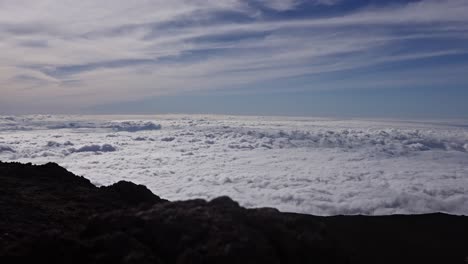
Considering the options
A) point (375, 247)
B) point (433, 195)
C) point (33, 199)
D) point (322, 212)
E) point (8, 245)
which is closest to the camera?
point (8, 245)

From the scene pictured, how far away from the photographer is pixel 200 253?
15.1 meters

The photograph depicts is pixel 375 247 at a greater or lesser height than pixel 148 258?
lesser

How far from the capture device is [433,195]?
118 meters

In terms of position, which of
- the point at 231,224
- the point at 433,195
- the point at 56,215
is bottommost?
the point at 433,195

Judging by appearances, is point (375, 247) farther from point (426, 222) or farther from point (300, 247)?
point (300, 247)

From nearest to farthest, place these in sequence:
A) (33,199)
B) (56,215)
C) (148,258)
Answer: (148,258), (56,215), (33,199)

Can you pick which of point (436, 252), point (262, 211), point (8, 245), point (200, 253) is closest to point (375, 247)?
point (436, 252)

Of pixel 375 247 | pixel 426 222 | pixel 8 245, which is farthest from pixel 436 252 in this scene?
pixel 8 245

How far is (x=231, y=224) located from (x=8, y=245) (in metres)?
8.88

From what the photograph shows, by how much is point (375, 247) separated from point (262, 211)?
40.7 metres

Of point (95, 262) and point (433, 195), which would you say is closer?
point (95, 262)

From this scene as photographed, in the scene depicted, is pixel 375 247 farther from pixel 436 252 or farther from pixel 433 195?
pixel 433 195

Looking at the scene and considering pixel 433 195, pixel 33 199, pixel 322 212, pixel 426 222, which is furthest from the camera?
pixel 433 195

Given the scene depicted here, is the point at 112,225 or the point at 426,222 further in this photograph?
the point at 426,222
